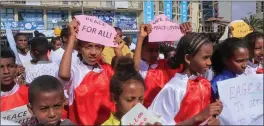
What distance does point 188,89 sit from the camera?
2.51 meters

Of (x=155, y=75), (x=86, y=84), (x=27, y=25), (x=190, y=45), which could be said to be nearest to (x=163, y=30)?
(x=155, y=75)

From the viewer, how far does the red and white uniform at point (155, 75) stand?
128 inches

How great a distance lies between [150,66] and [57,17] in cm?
3220

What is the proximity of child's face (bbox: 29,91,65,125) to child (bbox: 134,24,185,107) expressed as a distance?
104cm

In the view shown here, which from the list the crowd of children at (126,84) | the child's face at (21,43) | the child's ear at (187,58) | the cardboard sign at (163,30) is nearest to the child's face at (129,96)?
the crowd of children at (126,84)

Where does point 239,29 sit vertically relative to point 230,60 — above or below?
above

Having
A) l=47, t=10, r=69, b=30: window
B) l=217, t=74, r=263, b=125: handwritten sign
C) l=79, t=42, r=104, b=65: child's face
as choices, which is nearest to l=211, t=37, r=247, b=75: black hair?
l=217, t=74, r=263, b=125: handwritten sign

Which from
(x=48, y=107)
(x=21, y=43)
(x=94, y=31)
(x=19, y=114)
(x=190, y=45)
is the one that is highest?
(x=94, y=31)

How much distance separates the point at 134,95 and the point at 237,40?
106cm

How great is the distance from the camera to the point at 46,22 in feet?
109

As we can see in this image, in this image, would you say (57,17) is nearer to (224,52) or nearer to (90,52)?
(90,52)

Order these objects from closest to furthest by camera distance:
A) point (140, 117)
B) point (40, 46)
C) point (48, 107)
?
point (140, 117)
point (48, 107)
point (40, 46)

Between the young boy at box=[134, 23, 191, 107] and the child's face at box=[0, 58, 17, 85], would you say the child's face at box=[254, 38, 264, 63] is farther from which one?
the child's face at box=[0, 58, 17, 85]

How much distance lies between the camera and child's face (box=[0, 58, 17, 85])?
293cm
